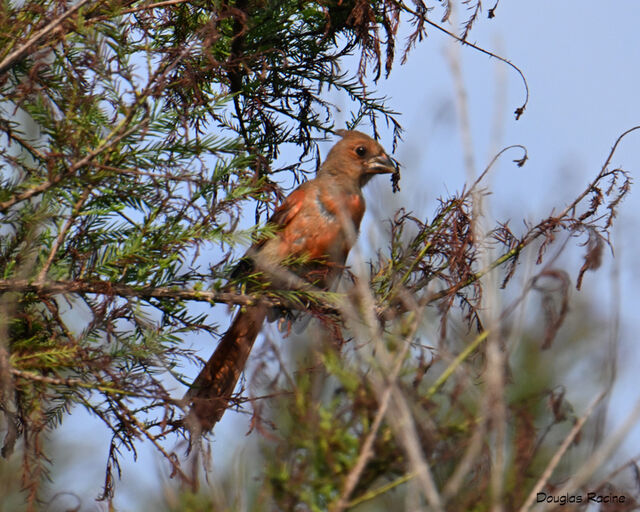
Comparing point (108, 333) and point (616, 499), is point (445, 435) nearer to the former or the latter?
point (616, 499)

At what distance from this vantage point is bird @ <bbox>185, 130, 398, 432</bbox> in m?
3.68

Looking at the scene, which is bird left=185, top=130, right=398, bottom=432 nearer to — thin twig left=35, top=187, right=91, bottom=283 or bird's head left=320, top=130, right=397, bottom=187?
bird's head left=320, top=130, right=397, bottom=187

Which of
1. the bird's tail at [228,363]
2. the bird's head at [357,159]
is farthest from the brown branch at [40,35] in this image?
the bird's head at [357,159]

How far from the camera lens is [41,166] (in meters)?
3.10

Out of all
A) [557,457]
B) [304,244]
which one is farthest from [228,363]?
[557,457]

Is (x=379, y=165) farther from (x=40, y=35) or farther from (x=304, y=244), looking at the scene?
(x=40, y=35)

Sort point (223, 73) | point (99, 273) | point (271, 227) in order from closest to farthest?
point (99, 273)
point (271, 227)
point (223, 73)

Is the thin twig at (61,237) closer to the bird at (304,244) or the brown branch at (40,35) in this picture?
the brown branch at (40,35)

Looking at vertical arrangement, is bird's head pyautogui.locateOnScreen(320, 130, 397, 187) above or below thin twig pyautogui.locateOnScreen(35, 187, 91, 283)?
above

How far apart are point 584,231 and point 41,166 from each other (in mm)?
1881

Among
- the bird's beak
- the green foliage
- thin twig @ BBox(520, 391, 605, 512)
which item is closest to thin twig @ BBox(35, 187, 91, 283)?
the green foliage

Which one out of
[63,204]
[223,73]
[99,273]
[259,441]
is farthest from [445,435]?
[223,73]

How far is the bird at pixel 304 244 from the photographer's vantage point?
368 centimetres

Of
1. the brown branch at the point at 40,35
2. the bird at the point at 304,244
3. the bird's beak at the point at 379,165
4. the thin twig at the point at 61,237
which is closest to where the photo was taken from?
the brown branch at the point at 40,35
